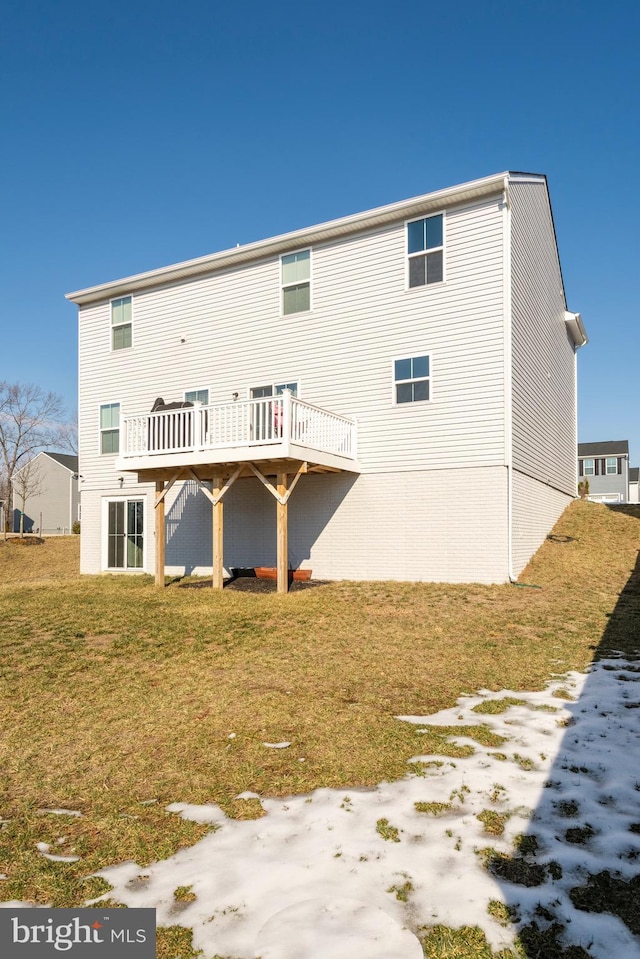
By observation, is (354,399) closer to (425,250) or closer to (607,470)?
(425,250)

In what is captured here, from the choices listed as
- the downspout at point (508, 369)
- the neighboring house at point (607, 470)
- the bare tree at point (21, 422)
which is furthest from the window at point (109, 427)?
the neighboring house at point (607, 470)

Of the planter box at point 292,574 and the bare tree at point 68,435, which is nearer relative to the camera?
the planter box at point 292,574

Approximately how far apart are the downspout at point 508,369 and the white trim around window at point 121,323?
35.7 ft

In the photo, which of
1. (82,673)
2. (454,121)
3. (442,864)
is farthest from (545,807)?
(454,121)

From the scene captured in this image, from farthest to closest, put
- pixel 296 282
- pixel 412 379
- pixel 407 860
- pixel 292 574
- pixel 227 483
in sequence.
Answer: pixel 296 282
pixel 292 574
pixel 412 379
pixel 227 483
pixel 407 860

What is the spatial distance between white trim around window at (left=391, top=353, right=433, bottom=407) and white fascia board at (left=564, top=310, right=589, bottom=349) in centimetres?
957

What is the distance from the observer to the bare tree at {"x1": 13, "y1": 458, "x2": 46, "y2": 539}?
148 ft

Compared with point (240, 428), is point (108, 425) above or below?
above

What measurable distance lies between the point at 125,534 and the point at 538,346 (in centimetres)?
1280

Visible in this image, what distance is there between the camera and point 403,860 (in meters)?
2.95

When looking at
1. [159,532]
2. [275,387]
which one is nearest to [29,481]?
[159,532]

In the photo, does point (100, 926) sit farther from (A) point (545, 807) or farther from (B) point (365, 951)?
(A) point (545, 807)

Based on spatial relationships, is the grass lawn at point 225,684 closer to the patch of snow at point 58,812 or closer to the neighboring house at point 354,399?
the patch of snow at point 58,812

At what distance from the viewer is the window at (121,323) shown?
1761 cm
